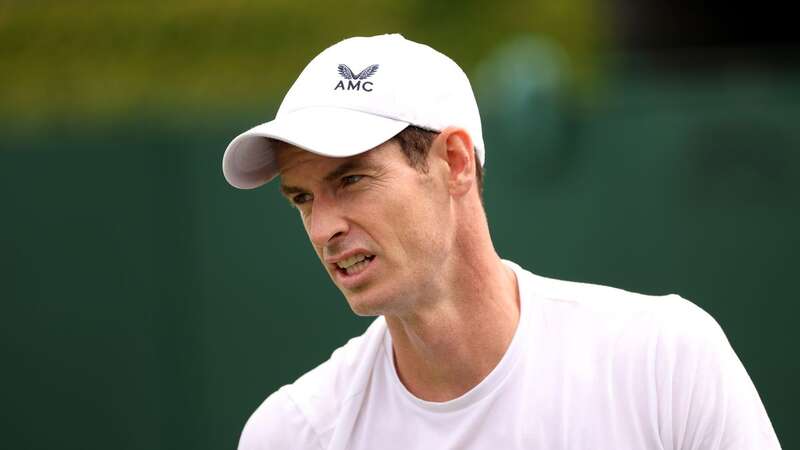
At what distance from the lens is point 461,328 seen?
8.82 feet

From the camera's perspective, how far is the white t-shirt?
2436 millimetres

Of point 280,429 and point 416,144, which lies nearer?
point 416,144

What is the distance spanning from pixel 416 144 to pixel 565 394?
0.61m

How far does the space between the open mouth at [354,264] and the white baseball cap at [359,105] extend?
23 cm

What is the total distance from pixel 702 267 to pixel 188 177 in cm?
248

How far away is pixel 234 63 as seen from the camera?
6453 mm

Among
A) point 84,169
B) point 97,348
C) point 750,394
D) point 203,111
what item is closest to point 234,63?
point 203,111

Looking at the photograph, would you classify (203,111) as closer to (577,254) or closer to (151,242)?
(151,242)

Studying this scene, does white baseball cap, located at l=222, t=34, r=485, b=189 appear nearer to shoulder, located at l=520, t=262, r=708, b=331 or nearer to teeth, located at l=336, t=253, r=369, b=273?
teeth, located at l=336, t=253, r=369, b=273

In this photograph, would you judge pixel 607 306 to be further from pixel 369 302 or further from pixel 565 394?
pixel 369 302

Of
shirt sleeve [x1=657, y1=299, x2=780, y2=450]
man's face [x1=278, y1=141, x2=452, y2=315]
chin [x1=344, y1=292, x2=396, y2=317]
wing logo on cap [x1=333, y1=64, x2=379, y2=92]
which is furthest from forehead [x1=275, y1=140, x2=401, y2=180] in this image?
shirt sleeve [x1=657, y1=299, x2=780, y2=450]

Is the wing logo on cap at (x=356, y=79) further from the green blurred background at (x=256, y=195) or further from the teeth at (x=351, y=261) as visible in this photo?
the green blurred background at (x=256, y=195)

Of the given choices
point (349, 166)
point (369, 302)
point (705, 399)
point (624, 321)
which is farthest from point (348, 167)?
point (705, 399)

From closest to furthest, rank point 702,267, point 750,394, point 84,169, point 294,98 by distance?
point 750,394 < point 294,98 < point 702,267 < point 84,169
